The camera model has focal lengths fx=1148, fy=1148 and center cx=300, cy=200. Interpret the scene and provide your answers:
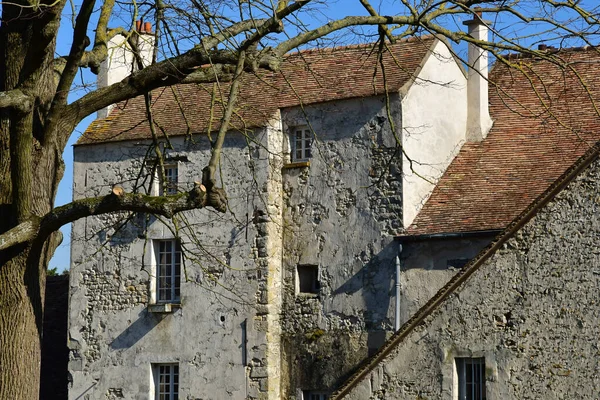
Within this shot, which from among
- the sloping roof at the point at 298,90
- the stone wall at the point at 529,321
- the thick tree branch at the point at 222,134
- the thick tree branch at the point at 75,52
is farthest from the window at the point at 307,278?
the thick tree branch at the point at 75,52

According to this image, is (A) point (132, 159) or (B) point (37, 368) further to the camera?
(A) point (132, 159)

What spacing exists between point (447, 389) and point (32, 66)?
7.04m

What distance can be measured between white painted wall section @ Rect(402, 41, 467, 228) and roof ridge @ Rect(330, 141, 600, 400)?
7.20 m

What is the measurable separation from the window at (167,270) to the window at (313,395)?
3494 millimetres

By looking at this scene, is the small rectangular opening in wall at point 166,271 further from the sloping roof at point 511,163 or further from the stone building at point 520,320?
the stone building at point 520,320

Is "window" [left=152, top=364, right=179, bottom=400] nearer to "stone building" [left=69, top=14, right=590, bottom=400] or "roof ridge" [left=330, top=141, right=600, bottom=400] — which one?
"stone building" [left=69, top=14, right=590, bottom=400]

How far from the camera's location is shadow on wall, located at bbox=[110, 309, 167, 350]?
24.3m

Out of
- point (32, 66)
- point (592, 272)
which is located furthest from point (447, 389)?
point (32, 66)

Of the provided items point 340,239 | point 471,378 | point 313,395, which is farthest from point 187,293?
point 471,378

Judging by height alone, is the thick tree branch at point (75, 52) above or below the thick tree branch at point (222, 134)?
above

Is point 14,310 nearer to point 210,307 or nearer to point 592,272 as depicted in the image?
point 592,272

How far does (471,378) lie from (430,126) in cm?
927

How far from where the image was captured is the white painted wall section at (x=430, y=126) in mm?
22359

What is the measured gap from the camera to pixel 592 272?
1395cm
